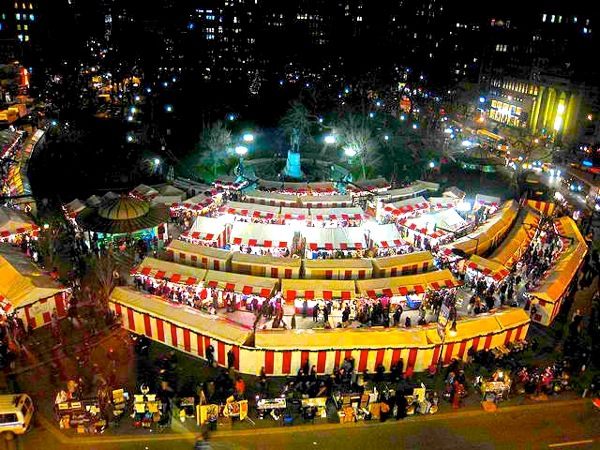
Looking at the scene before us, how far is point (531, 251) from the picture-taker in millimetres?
26828

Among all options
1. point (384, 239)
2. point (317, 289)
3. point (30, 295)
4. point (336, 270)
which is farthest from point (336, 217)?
point (30, 295)

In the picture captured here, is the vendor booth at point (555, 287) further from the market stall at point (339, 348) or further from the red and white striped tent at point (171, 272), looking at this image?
the red and white striped tent at point (171, 272)

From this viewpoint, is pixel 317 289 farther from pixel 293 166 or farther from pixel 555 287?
pixel 293 166

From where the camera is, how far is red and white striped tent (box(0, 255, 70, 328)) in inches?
731

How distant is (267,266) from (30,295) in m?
9.80

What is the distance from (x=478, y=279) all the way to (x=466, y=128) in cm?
4823

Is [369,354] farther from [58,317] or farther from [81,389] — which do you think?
[58,317]

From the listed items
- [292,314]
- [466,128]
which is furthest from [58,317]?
[466,128]

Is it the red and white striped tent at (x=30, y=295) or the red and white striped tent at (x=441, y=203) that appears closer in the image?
the red and white striped tent at (x=30, y=295)

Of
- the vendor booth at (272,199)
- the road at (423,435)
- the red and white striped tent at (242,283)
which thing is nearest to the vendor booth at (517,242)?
the road at (423,435)

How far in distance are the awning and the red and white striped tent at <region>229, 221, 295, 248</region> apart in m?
4.74

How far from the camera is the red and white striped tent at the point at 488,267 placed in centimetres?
2262

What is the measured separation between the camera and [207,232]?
25.9 metres

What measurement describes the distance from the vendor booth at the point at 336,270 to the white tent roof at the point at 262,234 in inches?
118
